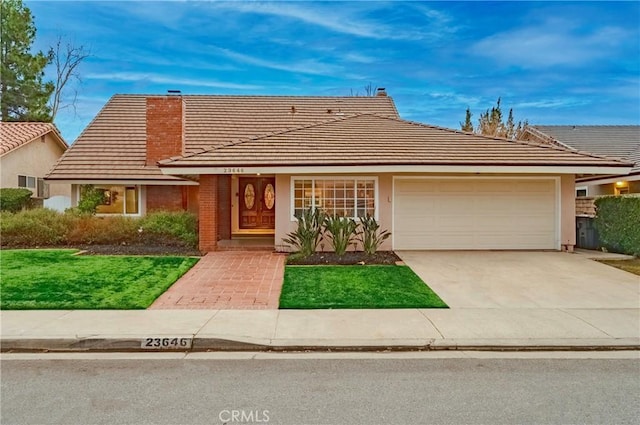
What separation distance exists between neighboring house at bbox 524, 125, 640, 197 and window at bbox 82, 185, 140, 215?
61.8 feet

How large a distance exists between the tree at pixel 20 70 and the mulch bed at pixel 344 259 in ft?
93.2

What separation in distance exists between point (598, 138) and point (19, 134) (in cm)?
3049

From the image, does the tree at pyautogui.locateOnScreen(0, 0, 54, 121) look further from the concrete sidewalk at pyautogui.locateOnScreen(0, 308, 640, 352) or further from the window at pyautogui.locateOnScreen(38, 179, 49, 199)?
the concrete sidewalk at pyautogui.locateOnScreen(0, 308, 640, 352)

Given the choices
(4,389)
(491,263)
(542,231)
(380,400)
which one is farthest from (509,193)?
(4,389)

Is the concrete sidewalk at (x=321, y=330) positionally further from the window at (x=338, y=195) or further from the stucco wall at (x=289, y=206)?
the window at (x=338, y=195)

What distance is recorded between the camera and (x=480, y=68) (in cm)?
2756

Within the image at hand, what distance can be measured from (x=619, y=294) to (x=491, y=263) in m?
3.37

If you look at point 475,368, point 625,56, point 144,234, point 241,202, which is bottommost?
point 475,368

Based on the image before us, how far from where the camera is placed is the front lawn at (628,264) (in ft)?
34.8

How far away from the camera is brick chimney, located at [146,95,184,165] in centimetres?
1677

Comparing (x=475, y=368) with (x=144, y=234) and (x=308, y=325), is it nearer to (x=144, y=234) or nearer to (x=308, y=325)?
(x=308, y=325)

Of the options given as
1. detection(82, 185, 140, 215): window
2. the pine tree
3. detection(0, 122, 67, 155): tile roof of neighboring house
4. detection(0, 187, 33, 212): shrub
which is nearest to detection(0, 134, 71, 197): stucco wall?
detection(0, 122, 67, 155): tile roof of neighboring house

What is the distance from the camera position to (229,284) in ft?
29.8

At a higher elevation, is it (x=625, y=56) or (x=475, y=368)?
(x=625, y=56)
